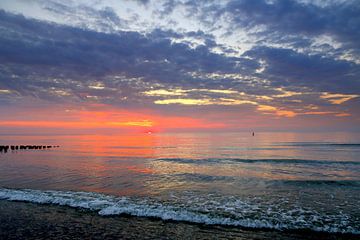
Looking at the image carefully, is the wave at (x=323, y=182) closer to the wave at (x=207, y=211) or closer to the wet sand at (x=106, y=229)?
the wave at (x=207, y=211)

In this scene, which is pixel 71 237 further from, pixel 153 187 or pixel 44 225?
pixel 153 187

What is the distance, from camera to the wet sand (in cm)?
1077

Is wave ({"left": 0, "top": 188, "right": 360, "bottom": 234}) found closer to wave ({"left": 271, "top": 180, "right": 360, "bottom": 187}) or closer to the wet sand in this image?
the wet sand

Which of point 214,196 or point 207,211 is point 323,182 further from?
point 207,211

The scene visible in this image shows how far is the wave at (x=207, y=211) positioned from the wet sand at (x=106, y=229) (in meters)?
0.76

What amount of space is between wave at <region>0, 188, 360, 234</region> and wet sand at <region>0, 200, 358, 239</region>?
2.51ft

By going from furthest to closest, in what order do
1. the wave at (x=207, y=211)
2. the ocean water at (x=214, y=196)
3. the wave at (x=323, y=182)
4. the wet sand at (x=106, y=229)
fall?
1. the wave at (x=323, y=182)
2. the ocean water at (x=214, y=196)
3. the wave at (x=207, y=211)
4. the wet sand at (x=106, y=229)

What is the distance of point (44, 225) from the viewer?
39.1ft

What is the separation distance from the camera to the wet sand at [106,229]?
1077 centimetres

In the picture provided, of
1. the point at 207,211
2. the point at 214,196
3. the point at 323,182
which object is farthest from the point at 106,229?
the point at 323,182

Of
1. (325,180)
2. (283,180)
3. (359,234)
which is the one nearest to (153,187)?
(283,180)

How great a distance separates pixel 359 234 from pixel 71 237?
12.2 meters

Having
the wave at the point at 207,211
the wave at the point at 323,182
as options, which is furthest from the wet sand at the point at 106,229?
the wave at the point at 323,182

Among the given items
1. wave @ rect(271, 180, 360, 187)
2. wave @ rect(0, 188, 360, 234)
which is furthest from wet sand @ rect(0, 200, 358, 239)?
wave @ rect(271, 180, 360, 187)
